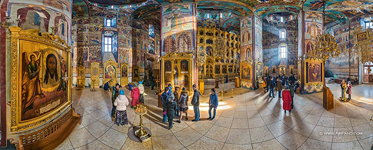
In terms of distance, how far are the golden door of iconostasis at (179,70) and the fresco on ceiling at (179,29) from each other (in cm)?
63

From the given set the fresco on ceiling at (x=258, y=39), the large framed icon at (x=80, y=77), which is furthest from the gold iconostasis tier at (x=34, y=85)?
the fresco on ceiling at (x=258, y=39)

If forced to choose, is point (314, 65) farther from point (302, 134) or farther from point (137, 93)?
point (137, 93)

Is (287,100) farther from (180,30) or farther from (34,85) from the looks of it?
(34,85)

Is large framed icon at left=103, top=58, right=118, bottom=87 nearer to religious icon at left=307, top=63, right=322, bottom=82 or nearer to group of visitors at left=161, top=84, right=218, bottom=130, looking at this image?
group of visitors at left=161, top=84, right=218, bottom=130

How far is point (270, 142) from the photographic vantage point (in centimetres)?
432

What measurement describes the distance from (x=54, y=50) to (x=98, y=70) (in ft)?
37.1

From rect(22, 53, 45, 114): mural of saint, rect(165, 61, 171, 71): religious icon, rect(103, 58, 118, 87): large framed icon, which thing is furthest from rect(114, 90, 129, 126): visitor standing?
rect(103, 58, 118, 87): large framed icon

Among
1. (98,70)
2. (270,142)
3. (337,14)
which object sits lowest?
(270,142)

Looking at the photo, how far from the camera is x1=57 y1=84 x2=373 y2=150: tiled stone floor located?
4.19 m

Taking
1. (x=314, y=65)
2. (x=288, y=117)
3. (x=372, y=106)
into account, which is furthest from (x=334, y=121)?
(x=314, y=65)

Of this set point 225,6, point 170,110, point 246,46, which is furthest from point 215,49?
point 170,110

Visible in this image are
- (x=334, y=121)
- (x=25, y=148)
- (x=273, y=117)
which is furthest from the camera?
(x=273, y=117)

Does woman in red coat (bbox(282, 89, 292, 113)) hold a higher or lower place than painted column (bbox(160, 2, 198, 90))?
lower

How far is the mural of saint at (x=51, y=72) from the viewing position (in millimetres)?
4324
